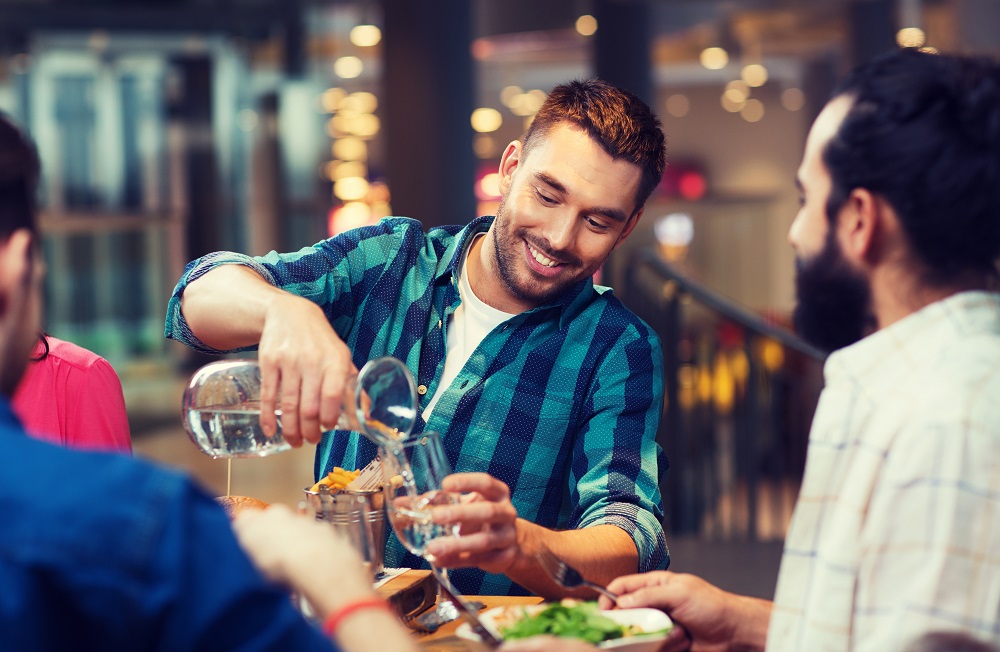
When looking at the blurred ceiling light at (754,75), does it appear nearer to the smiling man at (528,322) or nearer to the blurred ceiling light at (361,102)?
the blurred ceiling light at (361,102)

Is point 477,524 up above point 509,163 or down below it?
below

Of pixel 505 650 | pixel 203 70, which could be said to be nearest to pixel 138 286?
pixel 203 70

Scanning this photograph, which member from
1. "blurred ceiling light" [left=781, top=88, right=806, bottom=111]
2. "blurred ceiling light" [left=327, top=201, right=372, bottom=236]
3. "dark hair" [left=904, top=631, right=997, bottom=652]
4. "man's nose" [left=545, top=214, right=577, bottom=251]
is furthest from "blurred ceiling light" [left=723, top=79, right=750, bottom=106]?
"dark hair" [left=904, top=631, right=997, bottom=652]

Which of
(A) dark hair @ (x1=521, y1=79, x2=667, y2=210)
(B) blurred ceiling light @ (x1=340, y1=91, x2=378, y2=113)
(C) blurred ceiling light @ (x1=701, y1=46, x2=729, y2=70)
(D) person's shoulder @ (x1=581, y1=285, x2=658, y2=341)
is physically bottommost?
(D) person's shoulder @ (x1=581, y1=285, x2=658, y2=341)

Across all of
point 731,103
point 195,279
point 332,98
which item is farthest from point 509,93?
point 195,279

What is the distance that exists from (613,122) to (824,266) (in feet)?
2.69

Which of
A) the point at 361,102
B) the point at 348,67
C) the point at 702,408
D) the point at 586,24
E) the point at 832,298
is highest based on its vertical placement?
the point at 586,24

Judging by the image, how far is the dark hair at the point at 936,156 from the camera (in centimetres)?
128

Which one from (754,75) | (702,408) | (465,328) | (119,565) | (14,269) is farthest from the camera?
(754,75)

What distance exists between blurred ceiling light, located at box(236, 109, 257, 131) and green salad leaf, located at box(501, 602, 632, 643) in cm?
1292

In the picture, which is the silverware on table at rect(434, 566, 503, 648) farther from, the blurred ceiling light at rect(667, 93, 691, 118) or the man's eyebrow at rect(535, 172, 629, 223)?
the blurred ceiling light at rect(667, 93, 691, 118)

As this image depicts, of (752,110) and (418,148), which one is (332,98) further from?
(418,148)

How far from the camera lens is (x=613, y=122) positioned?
211 cm

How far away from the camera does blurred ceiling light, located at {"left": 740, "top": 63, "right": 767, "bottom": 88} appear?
17516 mm
